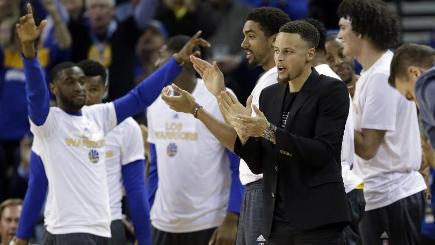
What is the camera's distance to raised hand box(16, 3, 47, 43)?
5.92 m

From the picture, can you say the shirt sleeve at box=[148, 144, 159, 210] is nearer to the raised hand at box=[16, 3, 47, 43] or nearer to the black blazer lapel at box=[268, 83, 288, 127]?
the raised hand at box=[16, 3, 47, 43]

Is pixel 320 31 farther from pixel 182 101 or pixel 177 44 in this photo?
pixel 177 44

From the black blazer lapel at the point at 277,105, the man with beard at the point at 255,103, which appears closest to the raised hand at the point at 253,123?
the black blazer lapel at the point at 277,105

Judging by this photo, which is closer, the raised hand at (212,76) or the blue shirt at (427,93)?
the blue shirt at (427,93)

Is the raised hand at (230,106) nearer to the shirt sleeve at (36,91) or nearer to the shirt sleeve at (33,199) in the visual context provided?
the shirt sleeve at (36,91)

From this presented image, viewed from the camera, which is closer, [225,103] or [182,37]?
[225,103]

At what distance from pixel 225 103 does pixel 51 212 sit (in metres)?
1.78

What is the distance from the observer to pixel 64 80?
21.9 ft

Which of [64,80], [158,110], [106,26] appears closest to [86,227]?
[64,80]

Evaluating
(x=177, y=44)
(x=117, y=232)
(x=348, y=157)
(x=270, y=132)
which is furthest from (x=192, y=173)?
(x=270, y=132)

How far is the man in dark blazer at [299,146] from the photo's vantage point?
5125 mm

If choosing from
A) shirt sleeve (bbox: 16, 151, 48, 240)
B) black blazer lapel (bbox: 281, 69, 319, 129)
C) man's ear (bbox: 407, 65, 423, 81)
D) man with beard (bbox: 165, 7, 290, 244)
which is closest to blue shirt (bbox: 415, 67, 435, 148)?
man's ear (bbox: 407, 65, 423, 81)

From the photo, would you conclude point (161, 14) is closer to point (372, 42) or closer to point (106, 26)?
point (106, 26)

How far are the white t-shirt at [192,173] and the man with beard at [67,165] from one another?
781 millimetres
